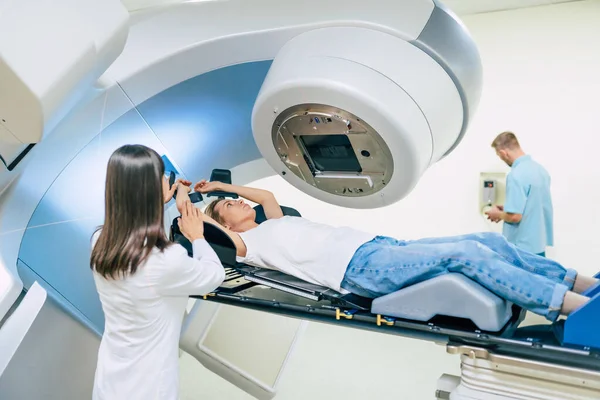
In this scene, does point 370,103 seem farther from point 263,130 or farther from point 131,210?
point 131,210

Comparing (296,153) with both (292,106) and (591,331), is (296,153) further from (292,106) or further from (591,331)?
(591,331)

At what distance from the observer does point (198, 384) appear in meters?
2.43

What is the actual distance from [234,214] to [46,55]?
90cm

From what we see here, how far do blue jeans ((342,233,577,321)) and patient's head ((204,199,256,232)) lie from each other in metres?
0.52

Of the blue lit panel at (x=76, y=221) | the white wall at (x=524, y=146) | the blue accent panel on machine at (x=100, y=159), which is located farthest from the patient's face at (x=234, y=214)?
the white wall at (x=524, y=146)

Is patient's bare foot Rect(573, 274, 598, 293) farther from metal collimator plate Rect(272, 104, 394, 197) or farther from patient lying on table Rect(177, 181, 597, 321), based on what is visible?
metal collimator plate Rect(272, 104, 394, 197)

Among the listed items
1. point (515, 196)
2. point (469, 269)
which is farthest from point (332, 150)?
point (515, 196)

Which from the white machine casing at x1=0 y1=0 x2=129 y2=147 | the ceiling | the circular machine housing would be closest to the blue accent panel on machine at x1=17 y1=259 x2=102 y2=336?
the white machine casing at x1=0 y1=0 x2=129 y2=147

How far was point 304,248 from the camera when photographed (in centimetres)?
154

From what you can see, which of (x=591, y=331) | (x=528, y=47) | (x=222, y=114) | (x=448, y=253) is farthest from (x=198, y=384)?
(x=528, y=47)

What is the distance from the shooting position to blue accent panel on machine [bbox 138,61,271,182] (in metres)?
1.50

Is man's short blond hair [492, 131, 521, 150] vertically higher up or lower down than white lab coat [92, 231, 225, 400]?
higher up

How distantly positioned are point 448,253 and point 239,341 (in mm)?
953

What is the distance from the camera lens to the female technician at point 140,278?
1152 millimetres
